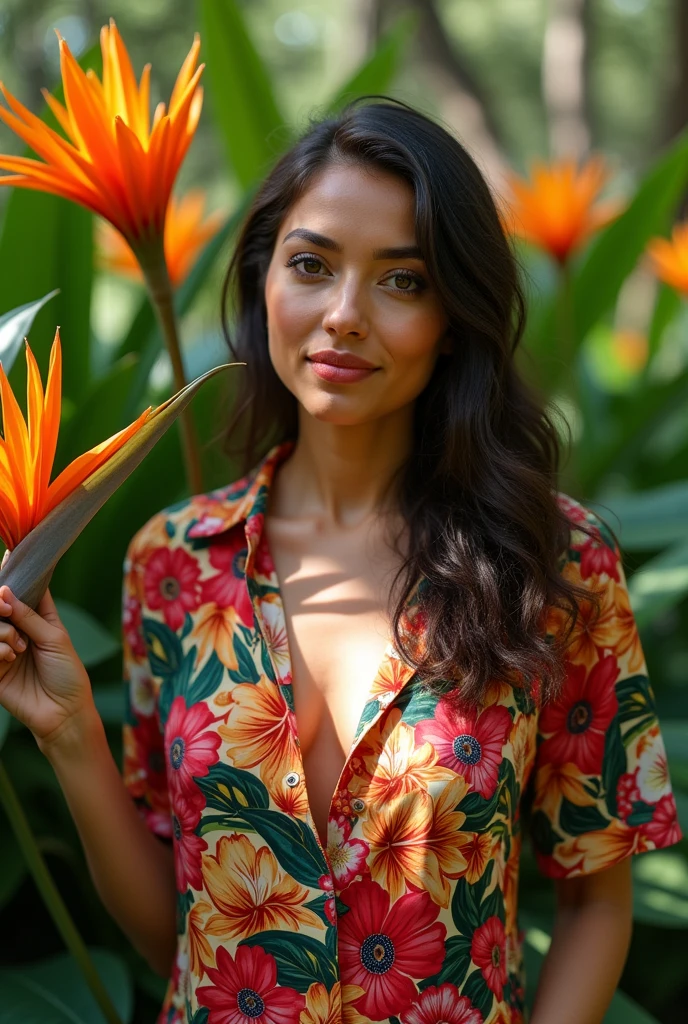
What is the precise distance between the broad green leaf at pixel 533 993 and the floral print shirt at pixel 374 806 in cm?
27

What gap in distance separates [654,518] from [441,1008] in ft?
3.45

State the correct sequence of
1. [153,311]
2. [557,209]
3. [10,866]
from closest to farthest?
[10,866] → [153,311] → [557,209]

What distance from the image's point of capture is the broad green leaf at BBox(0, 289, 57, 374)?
116 cm

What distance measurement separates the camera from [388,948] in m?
0.98

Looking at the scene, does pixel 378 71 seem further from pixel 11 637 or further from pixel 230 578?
pixel 11 637

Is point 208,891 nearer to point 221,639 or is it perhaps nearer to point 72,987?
point 221,639

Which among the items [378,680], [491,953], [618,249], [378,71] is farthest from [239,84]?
[491,953]

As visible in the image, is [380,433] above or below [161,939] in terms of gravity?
above

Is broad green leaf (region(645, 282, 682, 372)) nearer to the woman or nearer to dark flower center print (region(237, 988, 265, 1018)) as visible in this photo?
the woman

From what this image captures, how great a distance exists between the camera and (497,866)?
104cm

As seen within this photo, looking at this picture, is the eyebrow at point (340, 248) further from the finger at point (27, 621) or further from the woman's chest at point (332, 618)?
the finger at point (27, 621)

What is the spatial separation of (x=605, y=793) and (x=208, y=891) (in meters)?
0.41

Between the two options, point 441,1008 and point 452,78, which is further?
point 452,78

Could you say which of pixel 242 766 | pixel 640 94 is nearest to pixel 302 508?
pixel 242 766
